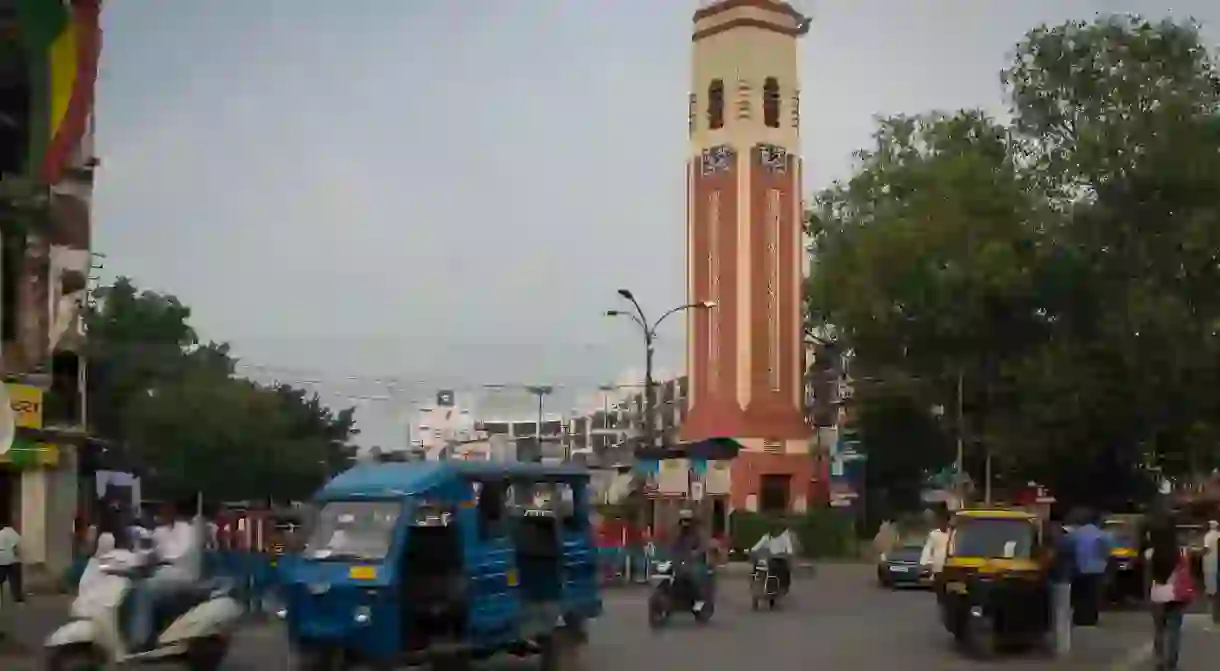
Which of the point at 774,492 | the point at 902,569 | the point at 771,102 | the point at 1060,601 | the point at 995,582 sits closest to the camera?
the point at 995,582

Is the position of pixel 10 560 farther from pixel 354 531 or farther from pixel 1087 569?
pixel 1087 569

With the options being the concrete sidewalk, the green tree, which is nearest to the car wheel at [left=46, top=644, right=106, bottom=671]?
the concrete sidewalk

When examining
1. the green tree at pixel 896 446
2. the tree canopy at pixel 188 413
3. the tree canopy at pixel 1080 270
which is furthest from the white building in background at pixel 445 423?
the tree canopy at pixel 1080 270

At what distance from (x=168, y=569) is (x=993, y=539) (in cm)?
1140

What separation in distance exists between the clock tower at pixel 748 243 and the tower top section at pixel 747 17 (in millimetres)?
44

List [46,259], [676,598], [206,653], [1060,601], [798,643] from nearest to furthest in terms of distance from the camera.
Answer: [206,653] < [1060,601] < [798,643] < [676,598] < [46,259]

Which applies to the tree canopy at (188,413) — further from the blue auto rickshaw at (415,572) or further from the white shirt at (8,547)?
the blue auto rickshaw at (415,572)

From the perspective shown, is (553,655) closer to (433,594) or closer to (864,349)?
(433,594)

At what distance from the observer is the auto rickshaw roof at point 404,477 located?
52.0 feet

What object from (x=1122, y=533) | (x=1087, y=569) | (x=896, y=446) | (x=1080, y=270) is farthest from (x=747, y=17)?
(x=1087, y=569)

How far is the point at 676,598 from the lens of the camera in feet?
83.4

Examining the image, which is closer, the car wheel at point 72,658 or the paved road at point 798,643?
the car wheel at point 72,658

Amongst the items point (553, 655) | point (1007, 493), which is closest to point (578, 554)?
point (553, 655)

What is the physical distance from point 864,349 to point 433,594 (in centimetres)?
3822
